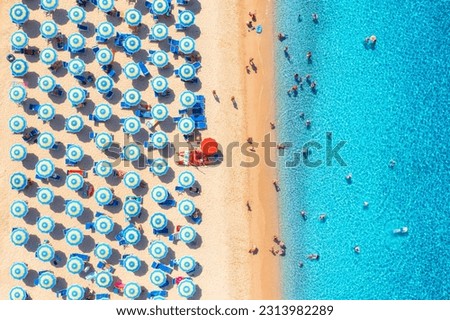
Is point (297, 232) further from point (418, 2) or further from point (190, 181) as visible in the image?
point (418, 2)

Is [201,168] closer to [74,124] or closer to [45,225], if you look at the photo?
[74,124]

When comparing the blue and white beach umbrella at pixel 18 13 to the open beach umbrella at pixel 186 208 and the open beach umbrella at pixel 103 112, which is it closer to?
the open beach umbrella at pixel 103 112

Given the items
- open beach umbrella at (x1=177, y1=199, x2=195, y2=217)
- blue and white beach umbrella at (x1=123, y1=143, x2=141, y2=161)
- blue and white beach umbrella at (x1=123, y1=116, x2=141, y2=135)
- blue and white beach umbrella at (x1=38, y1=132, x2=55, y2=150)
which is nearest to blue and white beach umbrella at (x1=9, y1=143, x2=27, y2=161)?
blue and white beach umbrella at (x1=38, y1=132, x2=55, y2=150)

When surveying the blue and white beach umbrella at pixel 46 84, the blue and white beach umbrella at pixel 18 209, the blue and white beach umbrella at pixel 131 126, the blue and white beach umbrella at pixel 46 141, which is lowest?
the blue and white beach umbrella at pixel 18 209

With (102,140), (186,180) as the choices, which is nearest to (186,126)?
(186,180)

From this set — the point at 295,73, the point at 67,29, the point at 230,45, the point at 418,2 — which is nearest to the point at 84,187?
the point at 67,29

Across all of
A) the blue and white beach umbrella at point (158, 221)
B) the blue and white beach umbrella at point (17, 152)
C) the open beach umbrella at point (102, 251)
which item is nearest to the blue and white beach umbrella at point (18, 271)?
the open beach umbrella at point (102, 251)
